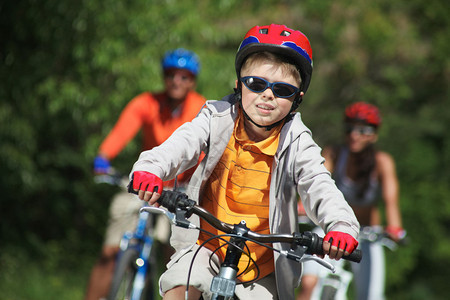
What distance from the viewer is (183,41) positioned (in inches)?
322

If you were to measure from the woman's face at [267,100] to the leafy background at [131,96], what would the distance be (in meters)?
4.75

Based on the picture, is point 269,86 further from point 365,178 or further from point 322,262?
point 365,178

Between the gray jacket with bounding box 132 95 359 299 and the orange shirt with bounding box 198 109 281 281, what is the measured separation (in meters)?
0.08

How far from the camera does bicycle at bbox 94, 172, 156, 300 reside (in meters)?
4.67

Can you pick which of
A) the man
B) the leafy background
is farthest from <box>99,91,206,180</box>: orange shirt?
the leafy background

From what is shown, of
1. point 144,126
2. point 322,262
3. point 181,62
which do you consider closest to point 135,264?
point 144,126

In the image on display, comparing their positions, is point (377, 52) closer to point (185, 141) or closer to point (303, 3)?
point (303, 3)

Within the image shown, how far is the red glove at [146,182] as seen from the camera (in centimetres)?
252

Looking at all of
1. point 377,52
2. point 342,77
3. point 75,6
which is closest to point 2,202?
point 75,6

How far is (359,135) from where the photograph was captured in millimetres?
5629

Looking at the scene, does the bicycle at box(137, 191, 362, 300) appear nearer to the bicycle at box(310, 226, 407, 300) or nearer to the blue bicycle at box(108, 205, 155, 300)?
the blue bicycle at box(108, 205, 155, 300)

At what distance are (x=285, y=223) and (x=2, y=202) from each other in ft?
27.4

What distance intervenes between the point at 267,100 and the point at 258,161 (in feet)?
1.00

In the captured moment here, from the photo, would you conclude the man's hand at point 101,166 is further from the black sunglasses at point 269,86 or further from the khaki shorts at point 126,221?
the black sunglasses at point 269,86
